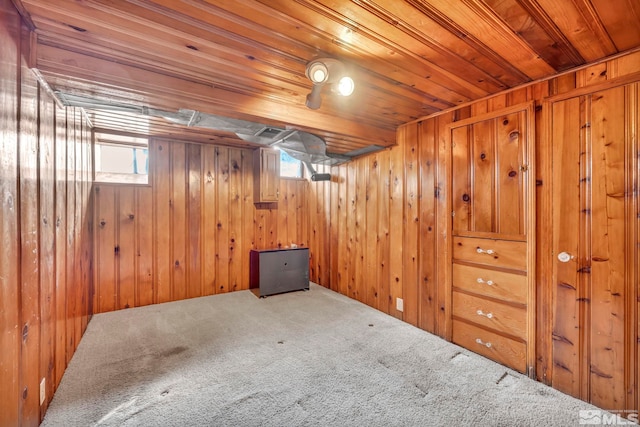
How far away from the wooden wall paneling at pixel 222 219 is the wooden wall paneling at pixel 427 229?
2.61 meters

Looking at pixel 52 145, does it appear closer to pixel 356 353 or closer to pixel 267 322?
pixel 267 322

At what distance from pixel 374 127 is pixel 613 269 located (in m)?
2.07

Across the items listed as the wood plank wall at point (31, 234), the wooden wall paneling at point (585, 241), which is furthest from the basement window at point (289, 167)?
the wooden wall paneling at point (585, 241)

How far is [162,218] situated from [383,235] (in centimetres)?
279

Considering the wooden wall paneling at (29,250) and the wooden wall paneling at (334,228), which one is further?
the wooden wall paneling at (334,228)

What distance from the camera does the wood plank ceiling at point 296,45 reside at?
1.19 metres

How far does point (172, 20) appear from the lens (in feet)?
4.05

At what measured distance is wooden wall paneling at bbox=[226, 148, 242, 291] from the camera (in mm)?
3850

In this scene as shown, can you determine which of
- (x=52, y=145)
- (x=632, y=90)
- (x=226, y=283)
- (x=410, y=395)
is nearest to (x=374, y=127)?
(x=632, y=90)

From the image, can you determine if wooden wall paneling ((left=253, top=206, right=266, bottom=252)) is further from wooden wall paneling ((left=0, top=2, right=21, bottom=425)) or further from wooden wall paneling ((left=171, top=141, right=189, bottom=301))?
wooden wall paneling ((left=0, top=2, right=21, bottom=425))

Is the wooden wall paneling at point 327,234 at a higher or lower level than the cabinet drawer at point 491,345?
higher

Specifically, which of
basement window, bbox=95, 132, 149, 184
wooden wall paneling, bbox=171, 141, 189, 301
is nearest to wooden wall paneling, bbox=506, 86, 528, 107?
wooden wall paneling, bbox=171, 141, 189, 301

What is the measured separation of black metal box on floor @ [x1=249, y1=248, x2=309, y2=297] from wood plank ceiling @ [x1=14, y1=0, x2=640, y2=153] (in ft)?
6.98

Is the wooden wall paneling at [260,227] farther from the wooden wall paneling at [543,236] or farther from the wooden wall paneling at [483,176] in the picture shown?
the wooden wall paneling at [543,236]
